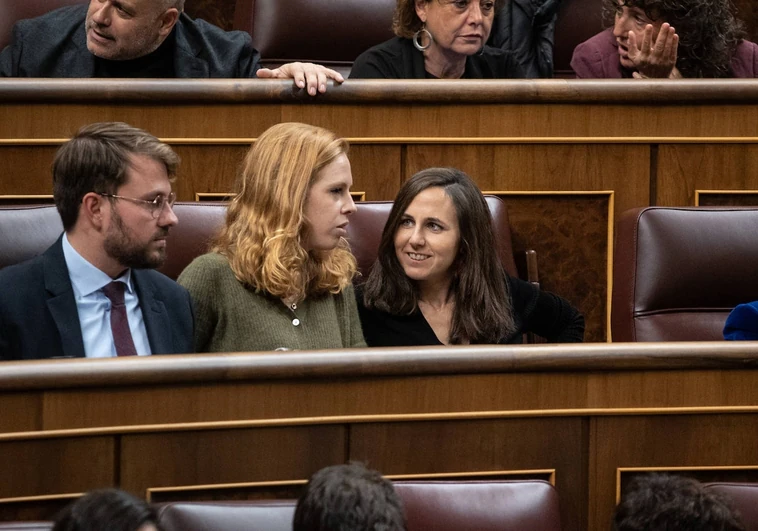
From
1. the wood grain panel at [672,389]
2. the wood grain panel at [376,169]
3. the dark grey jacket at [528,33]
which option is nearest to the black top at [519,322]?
the wood grain panel at [376,169]

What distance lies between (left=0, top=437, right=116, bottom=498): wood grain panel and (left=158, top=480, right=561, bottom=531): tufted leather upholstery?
0.19ft

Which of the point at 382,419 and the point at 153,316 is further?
the point at 153,316

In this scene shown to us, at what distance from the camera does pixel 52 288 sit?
807 millimetres

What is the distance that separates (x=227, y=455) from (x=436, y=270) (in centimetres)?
34

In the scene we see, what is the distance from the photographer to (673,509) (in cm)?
61

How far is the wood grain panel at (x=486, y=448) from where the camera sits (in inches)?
29.6

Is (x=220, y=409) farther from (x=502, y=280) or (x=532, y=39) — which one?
(x=532, y=39)

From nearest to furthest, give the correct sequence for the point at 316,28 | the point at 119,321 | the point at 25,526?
the point at 25,526 < the point at 119,321 < the point at 316,28

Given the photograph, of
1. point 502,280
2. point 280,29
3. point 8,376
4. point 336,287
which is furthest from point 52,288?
point 280,29

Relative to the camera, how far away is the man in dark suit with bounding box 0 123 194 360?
814 mm

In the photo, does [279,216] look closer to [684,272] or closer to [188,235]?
[188,235]

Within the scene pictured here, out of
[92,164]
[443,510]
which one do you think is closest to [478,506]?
[443,510]

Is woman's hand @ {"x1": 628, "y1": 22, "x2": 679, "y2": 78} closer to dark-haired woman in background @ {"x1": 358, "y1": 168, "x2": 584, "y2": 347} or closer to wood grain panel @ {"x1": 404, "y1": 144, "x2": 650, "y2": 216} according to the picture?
wood grain panel @ {"x1": 404, "y1": 144, "x2": 650, "y2": 216}

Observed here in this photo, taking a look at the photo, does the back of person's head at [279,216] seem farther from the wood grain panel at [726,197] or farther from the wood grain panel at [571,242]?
the wood grain panel at [726,197]
